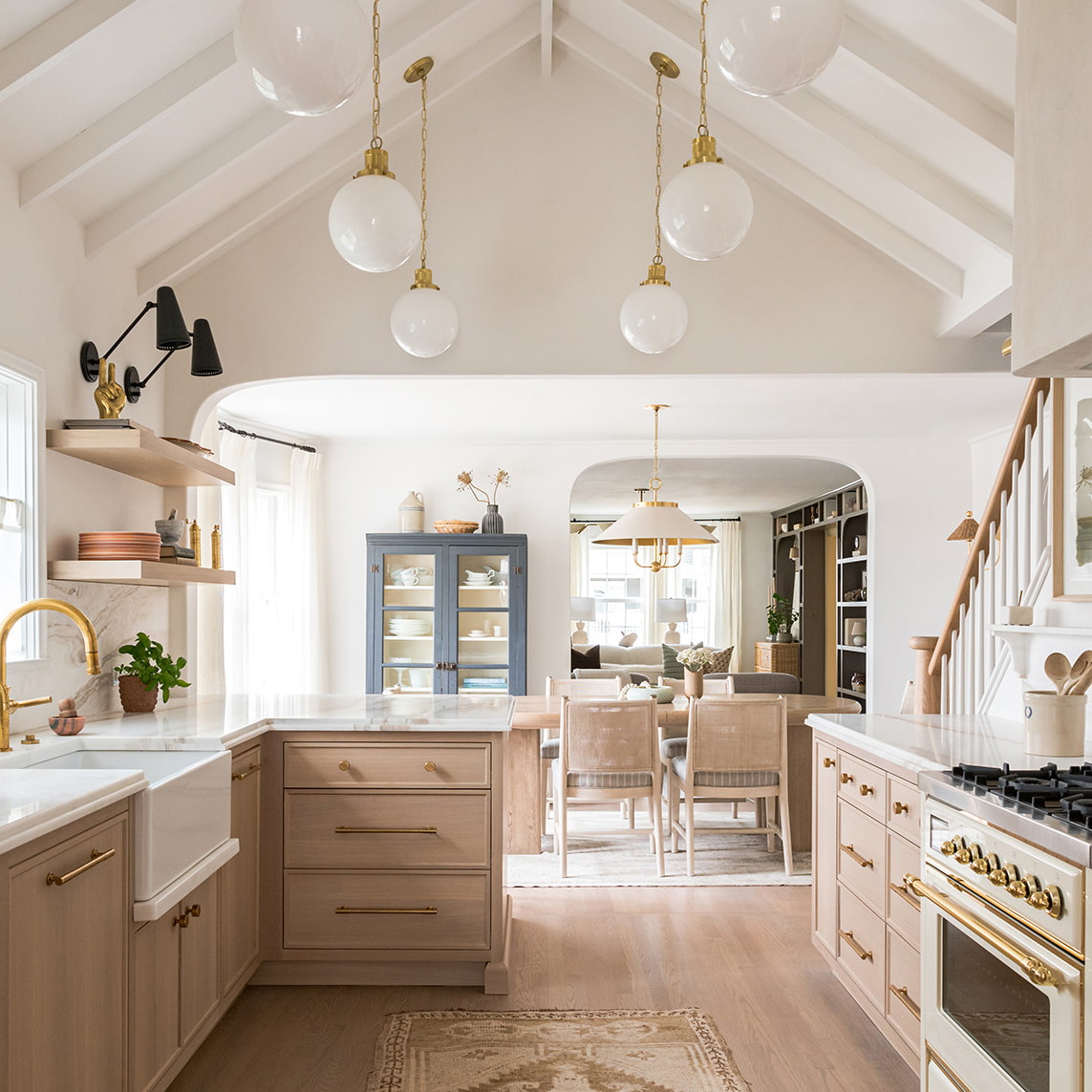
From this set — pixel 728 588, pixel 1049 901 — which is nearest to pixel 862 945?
pixel 1049 901

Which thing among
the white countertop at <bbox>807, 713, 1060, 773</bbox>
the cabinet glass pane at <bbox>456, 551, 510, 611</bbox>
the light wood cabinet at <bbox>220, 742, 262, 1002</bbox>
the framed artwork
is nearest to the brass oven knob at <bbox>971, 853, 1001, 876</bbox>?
the white countertop at <bbox>807, 713, 1060, 773</bbox>

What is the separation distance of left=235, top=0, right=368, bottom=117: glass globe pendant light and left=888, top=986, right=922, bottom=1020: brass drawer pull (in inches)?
94.3

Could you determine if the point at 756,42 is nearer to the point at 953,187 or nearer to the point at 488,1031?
the point at 953,187

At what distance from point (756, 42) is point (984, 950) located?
5.58ft

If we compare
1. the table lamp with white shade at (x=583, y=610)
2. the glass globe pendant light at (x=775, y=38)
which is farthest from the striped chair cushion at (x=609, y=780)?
the table lamp with white shade at (x=583, y=610)

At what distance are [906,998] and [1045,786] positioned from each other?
2.98 ft

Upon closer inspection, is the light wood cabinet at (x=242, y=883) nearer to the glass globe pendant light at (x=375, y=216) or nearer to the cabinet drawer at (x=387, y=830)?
the cabinet drawer at (x=387, y=830)

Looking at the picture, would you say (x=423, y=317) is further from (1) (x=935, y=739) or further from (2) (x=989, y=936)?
(2) (x=989, y=936)

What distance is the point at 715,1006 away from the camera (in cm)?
308

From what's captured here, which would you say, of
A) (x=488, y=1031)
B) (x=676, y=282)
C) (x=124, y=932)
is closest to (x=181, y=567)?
(x=124, y=932)

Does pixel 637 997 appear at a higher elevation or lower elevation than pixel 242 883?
lower

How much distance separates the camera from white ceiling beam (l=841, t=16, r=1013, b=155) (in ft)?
9.46

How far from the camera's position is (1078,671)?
242 cm

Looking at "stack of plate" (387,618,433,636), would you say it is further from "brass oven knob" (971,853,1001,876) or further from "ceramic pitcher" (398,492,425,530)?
"brass oven knob" (971,853,1001,876)
